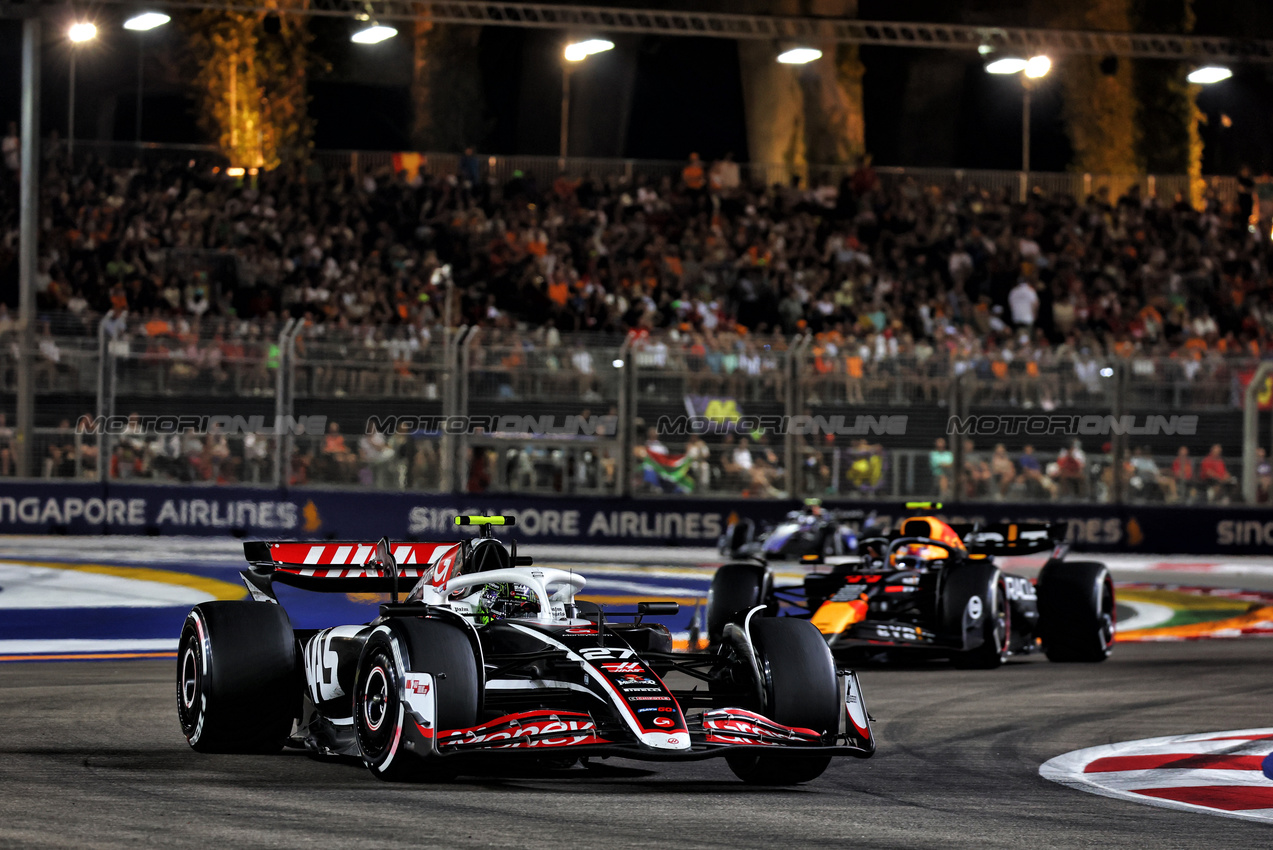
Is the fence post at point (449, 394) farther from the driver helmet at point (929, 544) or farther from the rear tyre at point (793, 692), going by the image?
the rear tyre at point (793, 692)

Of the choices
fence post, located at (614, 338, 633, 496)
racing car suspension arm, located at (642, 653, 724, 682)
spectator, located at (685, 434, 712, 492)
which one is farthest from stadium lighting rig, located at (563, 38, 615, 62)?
racing car suspension arm, located at (642, 653, 724, 682)

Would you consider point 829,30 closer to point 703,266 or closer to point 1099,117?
point 703,266

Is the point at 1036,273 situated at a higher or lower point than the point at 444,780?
higher

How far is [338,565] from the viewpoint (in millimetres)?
9023

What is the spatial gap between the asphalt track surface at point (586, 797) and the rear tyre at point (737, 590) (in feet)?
7.99

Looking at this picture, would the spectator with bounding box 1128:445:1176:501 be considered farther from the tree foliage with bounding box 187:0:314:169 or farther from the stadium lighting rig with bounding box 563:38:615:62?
the tree foliage with bounding box 187:0:314:169

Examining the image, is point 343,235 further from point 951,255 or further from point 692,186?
point 951,255

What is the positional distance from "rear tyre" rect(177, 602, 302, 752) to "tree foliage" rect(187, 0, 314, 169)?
2616 cm

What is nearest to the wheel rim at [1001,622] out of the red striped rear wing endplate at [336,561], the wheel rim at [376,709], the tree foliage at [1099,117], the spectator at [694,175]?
the red striped rear wing endplate at [336,561]

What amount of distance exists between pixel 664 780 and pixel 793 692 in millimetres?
642

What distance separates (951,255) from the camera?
99.8ft

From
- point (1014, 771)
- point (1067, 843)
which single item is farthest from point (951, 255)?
point (1067, 843)

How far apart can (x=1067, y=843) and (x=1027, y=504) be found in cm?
1822

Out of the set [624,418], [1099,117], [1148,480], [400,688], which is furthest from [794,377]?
[1099,117]
